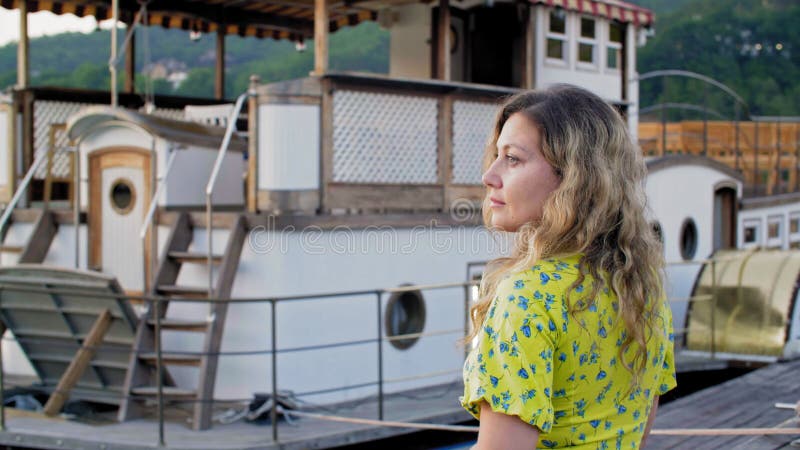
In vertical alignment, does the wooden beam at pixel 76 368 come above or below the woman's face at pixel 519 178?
below

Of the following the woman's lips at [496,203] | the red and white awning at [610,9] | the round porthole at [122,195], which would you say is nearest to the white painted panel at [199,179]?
the round porthole at [122,195]

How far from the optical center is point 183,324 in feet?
22.4

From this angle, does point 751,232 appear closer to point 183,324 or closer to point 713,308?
point 713,308

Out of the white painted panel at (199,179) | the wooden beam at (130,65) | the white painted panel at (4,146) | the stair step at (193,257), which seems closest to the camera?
the stair step at (193,257)

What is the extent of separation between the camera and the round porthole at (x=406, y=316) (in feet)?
26.0

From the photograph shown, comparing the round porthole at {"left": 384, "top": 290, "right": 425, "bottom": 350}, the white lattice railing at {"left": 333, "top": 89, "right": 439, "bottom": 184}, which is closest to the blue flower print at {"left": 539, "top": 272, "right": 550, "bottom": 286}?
the white lattice railing at {"left": 333, "top": 89, "right": 439, "bottom": 184}

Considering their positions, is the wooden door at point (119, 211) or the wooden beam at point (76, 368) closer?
the wooden beam at point (76, 368)

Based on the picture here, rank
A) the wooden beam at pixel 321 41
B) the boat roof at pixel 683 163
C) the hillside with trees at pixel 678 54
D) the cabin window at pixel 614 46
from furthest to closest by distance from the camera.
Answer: the hillside with trees at pixel 678 54
the cabin window at pixel 614 46
the boat roof at pixel 683 163
the wooden beam at pixel 321 41

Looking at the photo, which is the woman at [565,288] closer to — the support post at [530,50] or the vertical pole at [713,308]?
the vertical pole at [713,308]

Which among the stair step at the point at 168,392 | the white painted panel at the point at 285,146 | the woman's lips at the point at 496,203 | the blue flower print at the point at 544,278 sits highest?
the white painted panel at the point at 285,146

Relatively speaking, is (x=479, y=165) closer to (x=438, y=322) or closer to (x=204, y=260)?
(x=438, y=322)

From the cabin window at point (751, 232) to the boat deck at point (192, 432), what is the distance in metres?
7.35

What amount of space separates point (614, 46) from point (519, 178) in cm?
987

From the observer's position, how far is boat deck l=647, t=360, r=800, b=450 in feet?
15.4
